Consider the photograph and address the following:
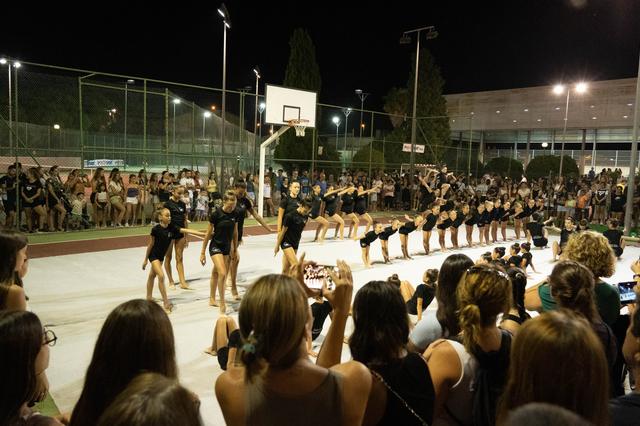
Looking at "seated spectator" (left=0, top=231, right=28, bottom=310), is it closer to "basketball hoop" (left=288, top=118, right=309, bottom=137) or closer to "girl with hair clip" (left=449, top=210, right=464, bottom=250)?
"girl with hair clip" (left=449, top=210, right=464, bottom=250)

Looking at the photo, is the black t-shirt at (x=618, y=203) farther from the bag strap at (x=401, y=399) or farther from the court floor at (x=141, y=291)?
the bag strap at (x=401, y=399)

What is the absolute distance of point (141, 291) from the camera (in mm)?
8984

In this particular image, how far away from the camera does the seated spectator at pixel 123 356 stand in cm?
202

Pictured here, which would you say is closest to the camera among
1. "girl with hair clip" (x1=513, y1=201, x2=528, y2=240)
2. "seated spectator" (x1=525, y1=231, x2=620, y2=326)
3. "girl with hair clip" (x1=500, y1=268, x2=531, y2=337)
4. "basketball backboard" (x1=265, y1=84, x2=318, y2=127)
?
"girl with hair clip" (x1=500, y1=268, x2=531, y2=337)

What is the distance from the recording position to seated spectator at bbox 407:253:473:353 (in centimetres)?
323

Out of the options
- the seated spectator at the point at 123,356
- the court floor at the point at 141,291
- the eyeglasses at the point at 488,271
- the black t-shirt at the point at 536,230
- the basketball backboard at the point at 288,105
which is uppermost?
the basketball backboard at the point at 288,105

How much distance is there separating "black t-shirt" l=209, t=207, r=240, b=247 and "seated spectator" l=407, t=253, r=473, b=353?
203 inches

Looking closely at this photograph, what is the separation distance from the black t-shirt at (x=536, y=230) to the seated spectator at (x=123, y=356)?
48.8 feet

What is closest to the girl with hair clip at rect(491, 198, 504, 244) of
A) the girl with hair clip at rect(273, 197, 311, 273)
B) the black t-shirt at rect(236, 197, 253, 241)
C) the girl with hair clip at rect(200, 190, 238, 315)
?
the girl with hair clip at rect(273, 197, 311, 273)

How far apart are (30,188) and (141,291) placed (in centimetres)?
695

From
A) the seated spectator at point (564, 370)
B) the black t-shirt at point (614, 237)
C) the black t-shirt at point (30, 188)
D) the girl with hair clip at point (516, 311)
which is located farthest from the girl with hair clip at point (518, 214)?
the seated spectator at point (564, 370)

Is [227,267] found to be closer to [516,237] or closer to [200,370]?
[200,370]

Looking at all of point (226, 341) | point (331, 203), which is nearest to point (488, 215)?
point (331, 203)

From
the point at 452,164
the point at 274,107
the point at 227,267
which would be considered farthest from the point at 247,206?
the point at 452,164
